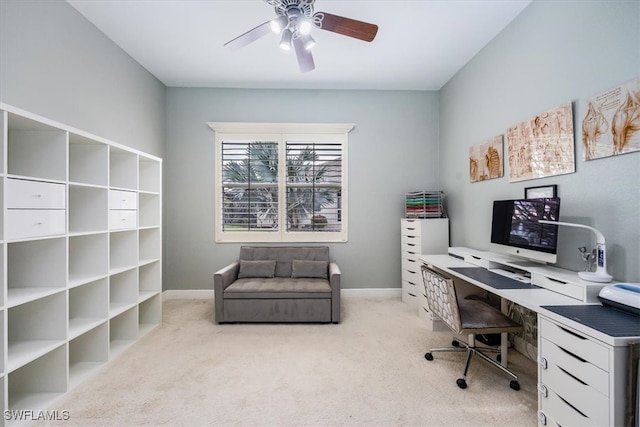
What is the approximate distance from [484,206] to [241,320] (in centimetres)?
302

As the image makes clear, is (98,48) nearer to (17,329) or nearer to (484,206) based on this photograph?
(17,329)

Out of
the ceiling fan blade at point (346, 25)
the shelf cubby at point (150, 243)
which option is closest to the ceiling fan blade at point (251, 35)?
→ the ceiling fan blade at point (346, 25)

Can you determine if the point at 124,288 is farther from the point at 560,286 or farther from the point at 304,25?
the point at 560,286

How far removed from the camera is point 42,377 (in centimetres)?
190

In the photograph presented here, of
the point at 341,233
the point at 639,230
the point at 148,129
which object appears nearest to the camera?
the point at 639,230

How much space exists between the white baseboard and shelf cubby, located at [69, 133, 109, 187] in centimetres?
223

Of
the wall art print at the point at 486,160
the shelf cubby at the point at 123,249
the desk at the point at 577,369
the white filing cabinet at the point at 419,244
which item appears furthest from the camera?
Result: the white filing cabinet at the point at 419,244

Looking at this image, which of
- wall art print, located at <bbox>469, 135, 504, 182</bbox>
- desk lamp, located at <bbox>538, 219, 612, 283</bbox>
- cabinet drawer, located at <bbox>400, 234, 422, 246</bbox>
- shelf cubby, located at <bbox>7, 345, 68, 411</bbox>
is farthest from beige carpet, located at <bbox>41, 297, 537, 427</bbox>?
wall art print, located at <bbox>469, 135, 504, 182</bbox>

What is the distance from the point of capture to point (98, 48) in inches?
109

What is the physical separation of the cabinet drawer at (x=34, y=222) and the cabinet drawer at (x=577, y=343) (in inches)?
118

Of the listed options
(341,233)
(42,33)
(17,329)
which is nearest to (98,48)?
(42,33)

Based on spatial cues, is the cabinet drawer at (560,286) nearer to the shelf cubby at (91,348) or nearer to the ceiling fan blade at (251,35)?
the ceiling fan blade at (251,35)

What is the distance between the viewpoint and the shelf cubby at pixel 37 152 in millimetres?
1863

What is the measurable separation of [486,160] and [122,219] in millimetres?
3719
